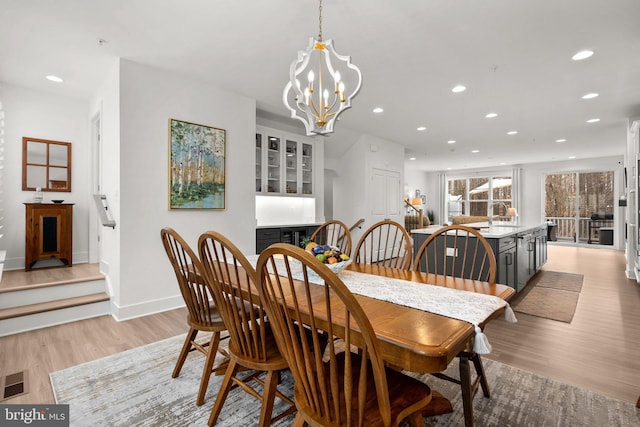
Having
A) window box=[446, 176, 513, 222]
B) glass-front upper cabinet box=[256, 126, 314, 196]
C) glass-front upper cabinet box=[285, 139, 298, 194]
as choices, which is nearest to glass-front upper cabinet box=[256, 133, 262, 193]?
glass-front upper cabinet box=[256, 126, 314, 196]

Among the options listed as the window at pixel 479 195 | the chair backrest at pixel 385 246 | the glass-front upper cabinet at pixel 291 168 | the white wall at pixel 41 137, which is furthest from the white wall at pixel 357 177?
the window at pixel 479 195

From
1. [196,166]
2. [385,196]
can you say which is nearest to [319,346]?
[196,166]

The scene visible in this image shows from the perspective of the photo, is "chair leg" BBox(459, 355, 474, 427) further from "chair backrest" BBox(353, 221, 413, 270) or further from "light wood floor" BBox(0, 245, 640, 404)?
"light wood floor" BBox(0, 245, 640, 404)

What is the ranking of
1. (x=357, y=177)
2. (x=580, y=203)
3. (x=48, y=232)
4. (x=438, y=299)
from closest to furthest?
(x=438, y=299), (x=48, y=232), (x=357, y=177), (x=580, y=203)

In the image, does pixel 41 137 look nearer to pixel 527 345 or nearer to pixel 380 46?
pixel 380 46

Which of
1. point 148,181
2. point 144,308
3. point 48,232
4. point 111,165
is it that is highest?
point 111,165

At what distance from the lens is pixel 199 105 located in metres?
3.69

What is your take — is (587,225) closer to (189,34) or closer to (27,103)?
(189,34)

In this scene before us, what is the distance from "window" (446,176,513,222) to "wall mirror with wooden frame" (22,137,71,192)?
36.0 feet

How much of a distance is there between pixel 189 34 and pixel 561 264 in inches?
295

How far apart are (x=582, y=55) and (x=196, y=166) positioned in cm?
410

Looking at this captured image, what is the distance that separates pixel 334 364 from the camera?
0.95m

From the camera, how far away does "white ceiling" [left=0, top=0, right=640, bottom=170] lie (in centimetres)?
235

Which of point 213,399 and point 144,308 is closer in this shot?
point 213,399
